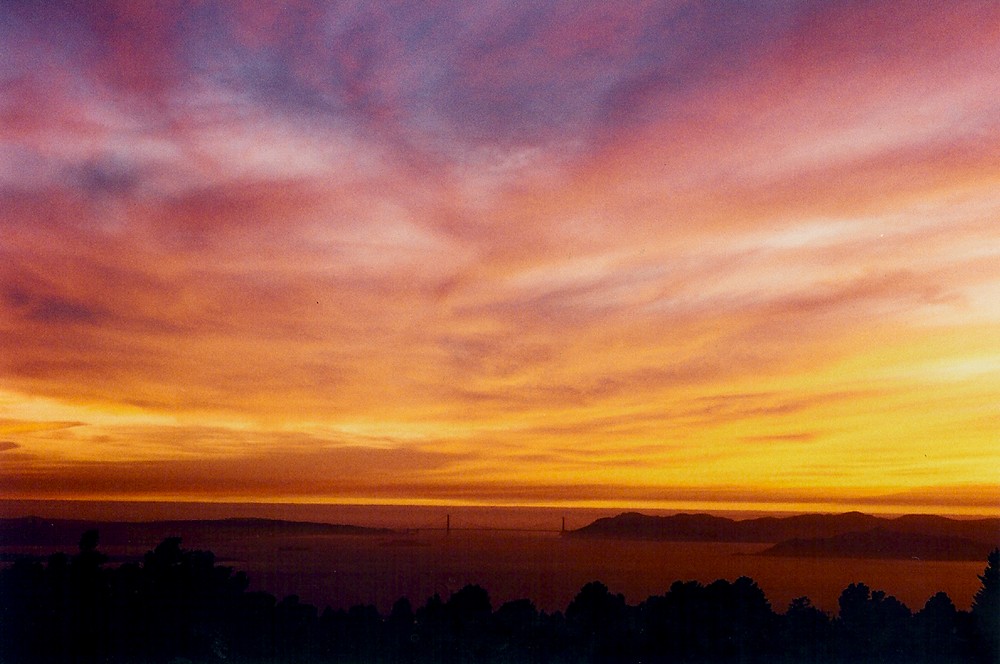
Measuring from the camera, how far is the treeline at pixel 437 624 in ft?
42.8

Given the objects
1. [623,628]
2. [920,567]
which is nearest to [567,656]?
[623,628]

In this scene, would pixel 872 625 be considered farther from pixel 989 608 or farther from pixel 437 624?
pixel 437 624

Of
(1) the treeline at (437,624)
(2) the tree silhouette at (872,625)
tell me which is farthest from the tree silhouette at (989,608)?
(2) the tree silhouette at (872,625)

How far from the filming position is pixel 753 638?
14.0 m

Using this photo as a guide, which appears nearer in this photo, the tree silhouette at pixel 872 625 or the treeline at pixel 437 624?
the treeline at pixel 437 624

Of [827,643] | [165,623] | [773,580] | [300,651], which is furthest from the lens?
[773,580]

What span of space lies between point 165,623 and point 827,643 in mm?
9092

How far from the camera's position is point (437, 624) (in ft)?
44.9

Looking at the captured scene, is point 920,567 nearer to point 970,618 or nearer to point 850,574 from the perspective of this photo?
point 850,574

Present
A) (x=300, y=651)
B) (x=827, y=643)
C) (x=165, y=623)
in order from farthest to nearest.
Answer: (x=827, y=643)
(x=165, y=623)
(x=300, y=651)

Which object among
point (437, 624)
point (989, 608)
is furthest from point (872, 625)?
point (437, 624)

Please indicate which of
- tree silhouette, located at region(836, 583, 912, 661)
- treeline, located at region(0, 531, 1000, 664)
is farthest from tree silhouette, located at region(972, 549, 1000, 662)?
tree silhouette, located at region(836, 583, 912, 661)

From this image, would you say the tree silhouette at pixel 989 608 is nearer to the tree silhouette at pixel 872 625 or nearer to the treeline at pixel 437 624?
the treeline at pixel 437 624

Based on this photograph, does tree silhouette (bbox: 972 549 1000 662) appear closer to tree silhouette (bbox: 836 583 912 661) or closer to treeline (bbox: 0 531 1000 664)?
treeline (bbox: 0 531 1000 664)
